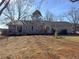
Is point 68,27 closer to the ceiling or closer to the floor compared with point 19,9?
closer to the floor

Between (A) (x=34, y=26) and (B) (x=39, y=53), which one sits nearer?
(B) (x=39, y=53)

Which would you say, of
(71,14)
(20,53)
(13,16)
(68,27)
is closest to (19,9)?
(13,16)

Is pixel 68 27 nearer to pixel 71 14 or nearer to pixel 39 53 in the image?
pixel 71 14

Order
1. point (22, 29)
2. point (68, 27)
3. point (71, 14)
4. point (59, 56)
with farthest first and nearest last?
1. point (71, 14)
2. point (68, 27)
3. point (22, 29)
4. point (59, 56)

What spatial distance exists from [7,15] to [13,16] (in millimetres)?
1711

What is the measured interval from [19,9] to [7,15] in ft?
12.2

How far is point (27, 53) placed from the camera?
1777cm

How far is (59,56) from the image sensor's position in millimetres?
16250

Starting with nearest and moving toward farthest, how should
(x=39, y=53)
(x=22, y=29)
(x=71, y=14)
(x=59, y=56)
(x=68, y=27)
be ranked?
(x=59, y=56) → (x=39, y=53) → (x=22, y=29) → (x=68, y=27) → (x=71, y=14)

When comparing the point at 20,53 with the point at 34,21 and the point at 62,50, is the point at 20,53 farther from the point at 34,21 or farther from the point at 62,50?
the point at 34,21

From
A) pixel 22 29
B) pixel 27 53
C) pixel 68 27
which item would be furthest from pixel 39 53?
pixel 68 27

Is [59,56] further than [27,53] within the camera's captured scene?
No

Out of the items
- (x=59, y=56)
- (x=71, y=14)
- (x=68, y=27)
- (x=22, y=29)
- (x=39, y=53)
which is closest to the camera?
(x=59, y=56)

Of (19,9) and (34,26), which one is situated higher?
(19,9)
